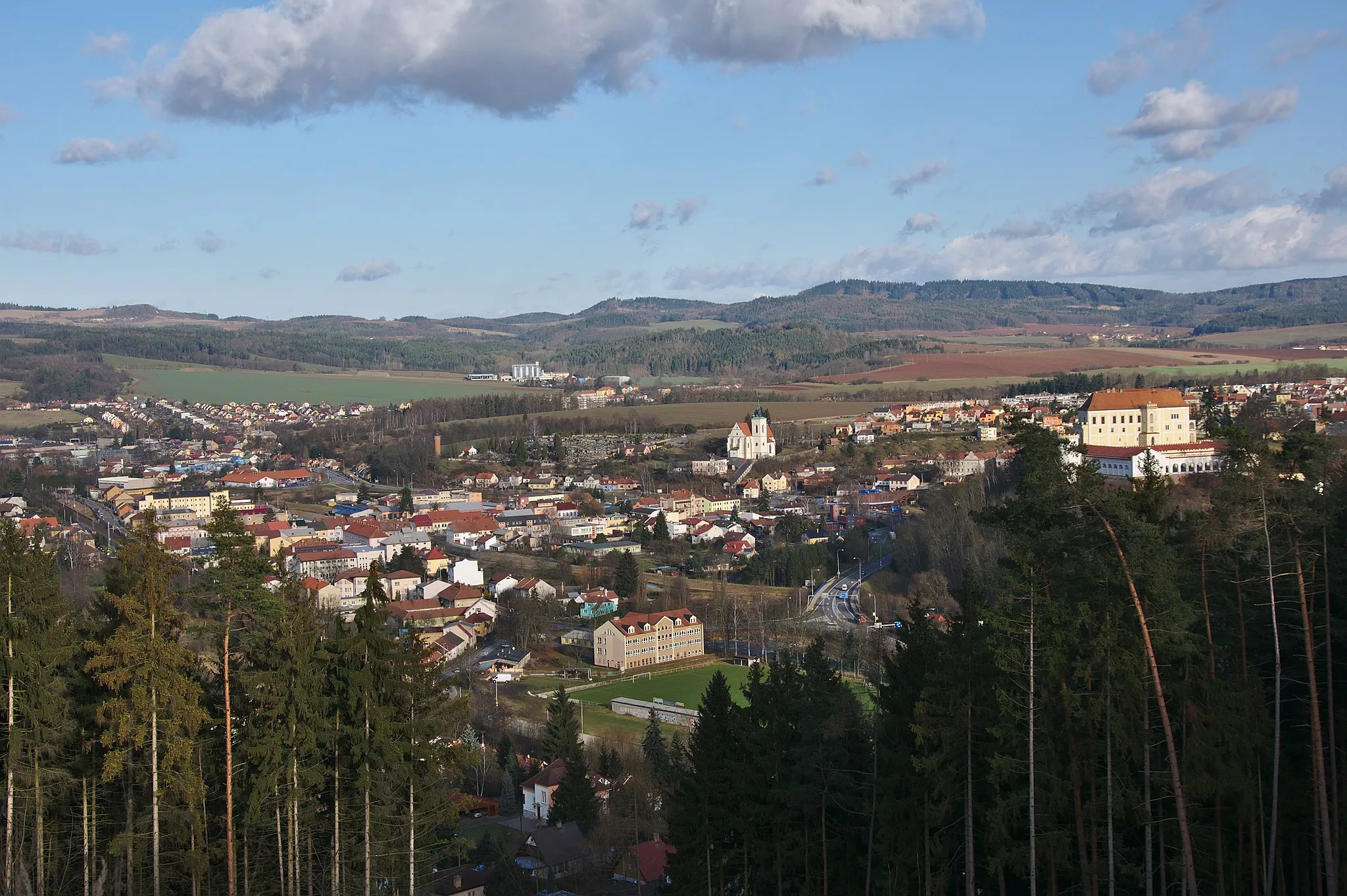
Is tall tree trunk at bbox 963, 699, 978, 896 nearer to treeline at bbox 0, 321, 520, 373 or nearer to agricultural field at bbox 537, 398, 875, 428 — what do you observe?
agricultural field at bbox 537, 398, 875, 428

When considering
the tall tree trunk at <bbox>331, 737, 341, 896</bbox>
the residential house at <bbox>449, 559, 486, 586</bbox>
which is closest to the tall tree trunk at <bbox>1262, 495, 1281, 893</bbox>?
the tall tree trunk at <bbox>331, 737, 341, 896</bbox>

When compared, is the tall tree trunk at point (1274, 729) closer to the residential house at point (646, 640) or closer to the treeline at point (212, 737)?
the treeline at point (212, 737)

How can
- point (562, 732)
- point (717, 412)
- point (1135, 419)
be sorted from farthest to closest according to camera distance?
point (717, 412) < point (1135, 419) < point (562, 732)

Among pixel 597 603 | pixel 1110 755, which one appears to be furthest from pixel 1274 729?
pixel 597 603

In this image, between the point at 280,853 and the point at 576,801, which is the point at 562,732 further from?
the point at 280,853

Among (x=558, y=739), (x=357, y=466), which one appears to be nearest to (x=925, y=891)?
(x=558, y=739)

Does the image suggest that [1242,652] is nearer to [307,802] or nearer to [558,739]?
[307,802]

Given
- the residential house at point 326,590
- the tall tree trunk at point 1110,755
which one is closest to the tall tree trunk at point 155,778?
the tall tree trunk at point 1110,755
